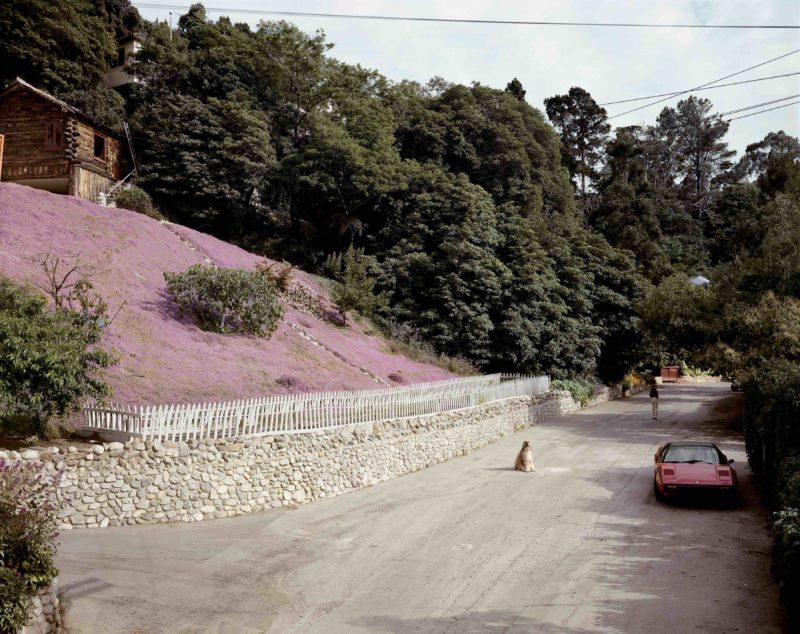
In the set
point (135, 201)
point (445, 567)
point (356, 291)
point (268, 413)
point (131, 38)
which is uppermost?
point (131, 38)

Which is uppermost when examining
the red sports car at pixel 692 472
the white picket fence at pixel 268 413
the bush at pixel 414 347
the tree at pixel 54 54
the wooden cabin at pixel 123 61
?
the wooden cabin at pixel 123 61

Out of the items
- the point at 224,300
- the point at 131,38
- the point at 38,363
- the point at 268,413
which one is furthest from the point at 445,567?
the point at 131,38

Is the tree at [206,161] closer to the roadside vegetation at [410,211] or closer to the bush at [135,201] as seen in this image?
the roadside vegetation at [410,211]

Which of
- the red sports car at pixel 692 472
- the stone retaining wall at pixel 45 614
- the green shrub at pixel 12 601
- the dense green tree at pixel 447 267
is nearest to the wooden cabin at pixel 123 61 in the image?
the dense green tree at pixel 447 267

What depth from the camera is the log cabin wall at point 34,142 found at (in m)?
32.9

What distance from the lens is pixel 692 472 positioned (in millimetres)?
14148

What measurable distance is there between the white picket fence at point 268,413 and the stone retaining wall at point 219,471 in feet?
0.86

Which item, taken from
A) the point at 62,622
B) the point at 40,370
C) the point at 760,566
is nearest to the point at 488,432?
the point at 760,566

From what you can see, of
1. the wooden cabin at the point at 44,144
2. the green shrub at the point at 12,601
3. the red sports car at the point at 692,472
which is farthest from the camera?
the wooden cabin at the point at 44,144

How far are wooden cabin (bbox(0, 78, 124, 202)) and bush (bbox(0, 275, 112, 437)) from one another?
22720 millimetres

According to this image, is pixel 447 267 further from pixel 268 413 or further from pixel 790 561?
pixel 790 561

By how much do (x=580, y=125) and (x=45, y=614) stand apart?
81027 mm

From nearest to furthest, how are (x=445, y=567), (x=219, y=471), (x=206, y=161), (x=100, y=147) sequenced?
(x=445, y=567) → (x=219, y=471) → (x=100, y=147) → (x=206, y=161)

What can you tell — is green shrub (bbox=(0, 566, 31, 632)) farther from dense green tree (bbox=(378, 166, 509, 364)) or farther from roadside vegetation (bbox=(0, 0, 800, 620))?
dense green tree (bbox=(378, 166, 509, 364))
